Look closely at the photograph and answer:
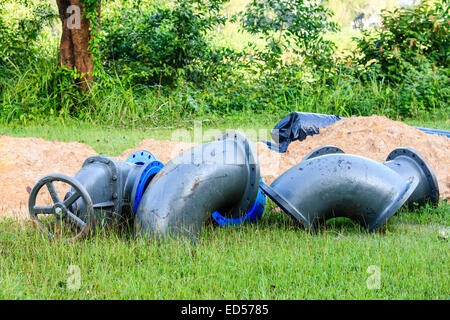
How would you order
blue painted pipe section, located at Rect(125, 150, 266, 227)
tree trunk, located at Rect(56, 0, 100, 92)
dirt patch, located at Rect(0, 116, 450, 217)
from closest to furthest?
blue painted pipe section, located at Rect(125, 150, 266, 227) < dirt patch, located at Rect(0, 116, 450, 217) < tree trunk, located at Rect(56, 0, 100, 92)

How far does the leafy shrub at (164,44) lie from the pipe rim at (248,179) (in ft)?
23.0

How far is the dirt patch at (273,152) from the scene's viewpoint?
506 centimetres

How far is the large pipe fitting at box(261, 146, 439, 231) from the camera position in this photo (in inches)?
146

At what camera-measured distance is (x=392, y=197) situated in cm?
372

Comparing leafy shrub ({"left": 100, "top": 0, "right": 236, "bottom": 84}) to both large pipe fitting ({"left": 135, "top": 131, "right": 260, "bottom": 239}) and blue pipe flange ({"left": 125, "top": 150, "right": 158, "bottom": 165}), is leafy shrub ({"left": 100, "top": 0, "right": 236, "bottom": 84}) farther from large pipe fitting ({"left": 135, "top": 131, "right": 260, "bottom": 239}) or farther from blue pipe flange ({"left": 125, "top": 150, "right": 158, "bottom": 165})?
large pipe fitting ({"left": 135, "top": 131, "right": 260, "bottom": 239})

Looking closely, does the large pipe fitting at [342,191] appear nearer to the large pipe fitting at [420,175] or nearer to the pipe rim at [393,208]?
the pipe rim at [393,208]

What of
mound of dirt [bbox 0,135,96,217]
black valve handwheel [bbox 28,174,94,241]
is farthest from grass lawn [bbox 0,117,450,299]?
mound of dirt [bbox 0,135,96,217]

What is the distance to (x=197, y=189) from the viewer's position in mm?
3496

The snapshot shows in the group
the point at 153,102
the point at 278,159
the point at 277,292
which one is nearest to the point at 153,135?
the point at 153,102

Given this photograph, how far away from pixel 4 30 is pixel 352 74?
7.49m

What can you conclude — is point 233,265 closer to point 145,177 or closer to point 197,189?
point 197,189

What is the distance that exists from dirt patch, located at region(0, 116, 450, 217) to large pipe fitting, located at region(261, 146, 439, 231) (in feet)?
4.52

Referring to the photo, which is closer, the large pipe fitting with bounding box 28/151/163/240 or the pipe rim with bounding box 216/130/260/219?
the large pipe fitting with bounding box 28/151/163/240

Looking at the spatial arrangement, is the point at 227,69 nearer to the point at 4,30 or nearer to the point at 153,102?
the point at 153,102
